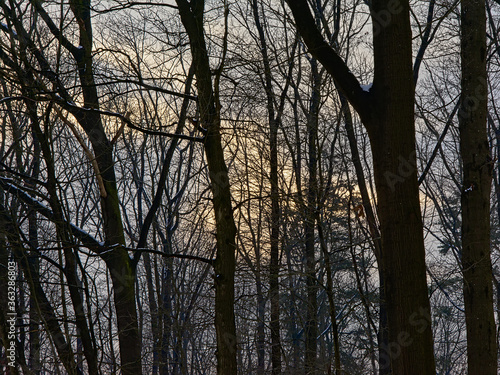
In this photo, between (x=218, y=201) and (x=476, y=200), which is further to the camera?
(x=476, y=200)

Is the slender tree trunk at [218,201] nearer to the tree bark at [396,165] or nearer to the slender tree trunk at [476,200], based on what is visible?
the tree bark at [396,165]

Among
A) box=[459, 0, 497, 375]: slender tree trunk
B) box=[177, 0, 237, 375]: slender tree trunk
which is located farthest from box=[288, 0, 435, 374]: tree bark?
box=[459, 0, 497, 375]: slender tree trunk

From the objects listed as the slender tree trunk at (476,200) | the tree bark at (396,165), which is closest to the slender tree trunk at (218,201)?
the tree bark at (396,165)

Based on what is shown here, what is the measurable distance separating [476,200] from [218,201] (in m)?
3.27

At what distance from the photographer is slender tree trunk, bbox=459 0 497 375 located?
5.52m

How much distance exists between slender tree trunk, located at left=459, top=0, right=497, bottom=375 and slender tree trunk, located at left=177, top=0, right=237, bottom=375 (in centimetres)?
291

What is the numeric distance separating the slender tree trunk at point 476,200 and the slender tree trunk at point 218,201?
2.91 m

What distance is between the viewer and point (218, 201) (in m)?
5.31

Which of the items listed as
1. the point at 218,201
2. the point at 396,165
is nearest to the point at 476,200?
the point at 396,165

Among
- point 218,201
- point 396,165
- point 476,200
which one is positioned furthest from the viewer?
point 476,200

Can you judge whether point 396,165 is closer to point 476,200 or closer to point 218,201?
point 218,201

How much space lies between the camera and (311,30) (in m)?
3.55

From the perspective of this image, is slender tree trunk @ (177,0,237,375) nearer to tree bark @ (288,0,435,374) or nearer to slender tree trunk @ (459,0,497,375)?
tree bark @ (288,0,435,374)

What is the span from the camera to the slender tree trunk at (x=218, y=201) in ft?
16.6
